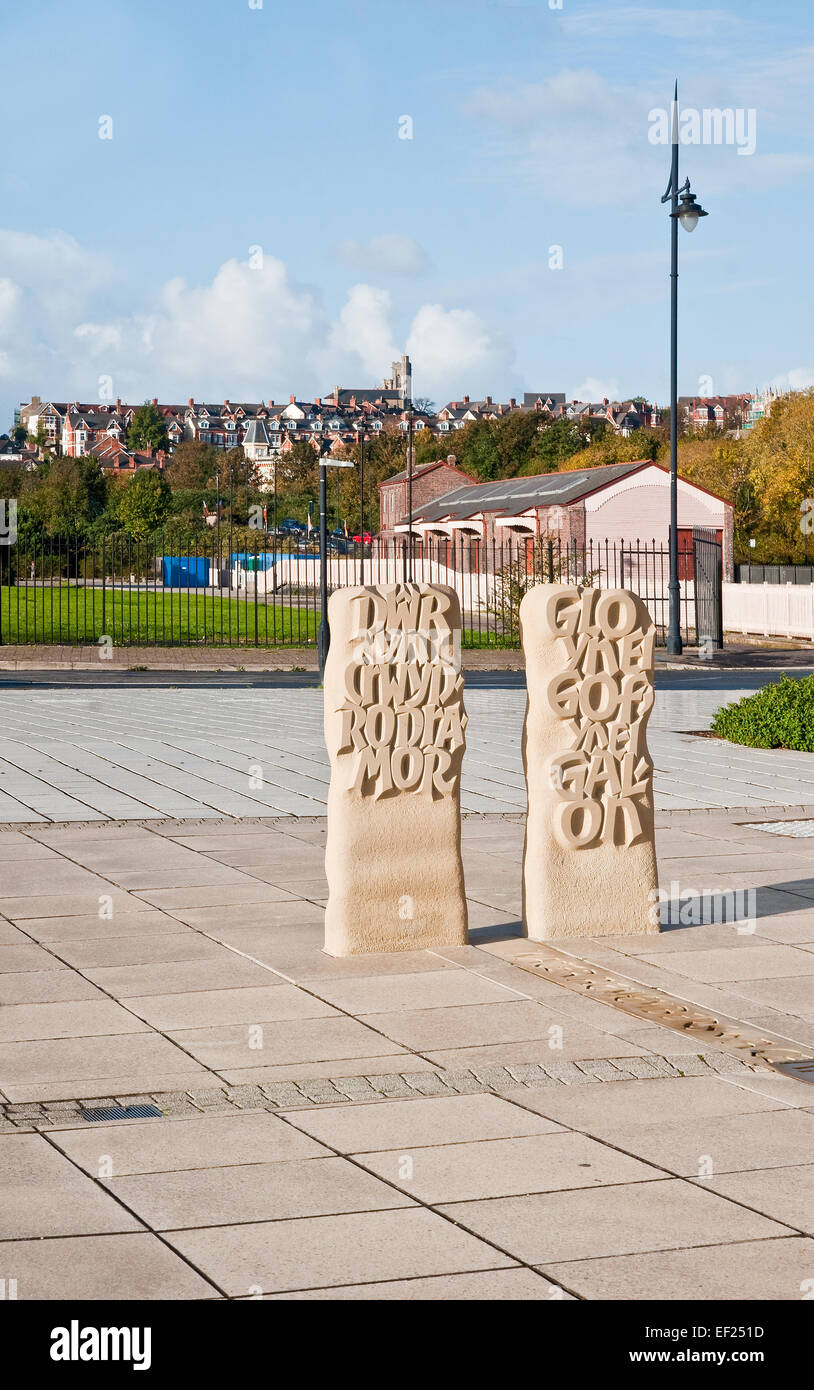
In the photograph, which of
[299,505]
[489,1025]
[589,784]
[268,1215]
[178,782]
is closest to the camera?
[268,1215]

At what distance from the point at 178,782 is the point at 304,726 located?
14.5 ft

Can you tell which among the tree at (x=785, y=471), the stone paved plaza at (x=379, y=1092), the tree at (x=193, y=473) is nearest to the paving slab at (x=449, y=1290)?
the stone paved plaza at (x=379, y=1092)

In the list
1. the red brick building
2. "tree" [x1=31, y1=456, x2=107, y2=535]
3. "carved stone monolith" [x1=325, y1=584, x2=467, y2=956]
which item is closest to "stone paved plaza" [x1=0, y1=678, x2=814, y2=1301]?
"carved stone monolith" [x1=325, y1=584, x2=467, y2=956]

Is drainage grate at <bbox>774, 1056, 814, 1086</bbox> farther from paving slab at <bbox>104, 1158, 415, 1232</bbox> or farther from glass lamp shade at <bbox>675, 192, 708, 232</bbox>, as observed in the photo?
glass lamp shade at <bbox>675, 192, 708, 232</bbox>

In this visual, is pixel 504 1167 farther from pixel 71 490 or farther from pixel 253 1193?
Result: pixel 71 490

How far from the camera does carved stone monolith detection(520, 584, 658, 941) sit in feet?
24.1

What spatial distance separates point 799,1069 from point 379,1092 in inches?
60.5

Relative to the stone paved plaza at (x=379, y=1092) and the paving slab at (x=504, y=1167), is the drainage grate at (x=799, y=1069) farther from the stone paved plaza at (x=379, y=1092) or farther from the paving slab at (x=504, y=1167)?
the paving slab at (x=504, y=1167)

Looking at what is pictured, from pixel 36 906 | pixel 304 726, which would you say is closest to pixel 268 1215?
pixel 36 906

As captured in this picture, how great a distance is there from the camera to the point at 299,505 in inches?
4090

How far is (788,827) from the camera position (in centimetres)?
1096
